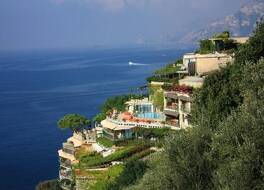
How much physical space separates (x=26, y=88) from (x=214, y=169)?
110 metres

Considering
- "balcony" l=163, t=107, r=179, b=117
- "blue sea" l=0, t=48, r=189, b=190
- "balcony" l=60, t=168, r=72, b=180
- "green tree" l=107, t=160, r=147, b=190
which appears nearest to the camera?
"green tree" l=107, t=160, r=147, b=190

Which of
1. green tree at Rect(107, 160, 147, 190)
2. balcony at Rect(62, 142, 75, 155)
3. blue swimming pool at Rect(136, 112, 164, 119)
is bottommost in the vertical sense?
balcony at Rect(62, 142, 75, 155)

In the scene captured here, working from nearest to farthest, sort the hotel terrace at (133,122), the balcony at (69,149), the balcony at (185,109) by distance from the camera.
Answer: the balcony at (185,109) → the hotel terrace at (133,122) → the balcony at (69,149)

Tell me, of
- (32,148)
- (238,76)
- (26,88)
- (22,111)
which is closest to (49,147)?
(32,148)

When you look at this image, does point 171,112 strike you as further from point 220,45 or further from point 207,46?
point 207,46

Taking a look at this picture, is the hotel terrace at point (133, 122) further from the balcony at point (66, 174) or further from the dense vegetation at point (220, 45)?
the dense vegetation at point (220, 45)

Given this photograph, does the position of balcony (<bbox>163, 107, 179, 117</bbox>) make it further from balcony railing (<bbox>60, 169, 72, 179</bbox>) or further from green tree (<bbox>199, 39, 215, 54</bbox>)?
green tree (<bbox>199, 39, 215, 54</bbox>)

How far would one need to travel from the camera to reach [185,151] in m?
15.6

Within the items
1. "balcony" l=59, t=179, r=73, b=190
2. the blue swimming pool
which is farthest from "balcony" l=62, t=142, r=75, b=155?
the blue swimming pool

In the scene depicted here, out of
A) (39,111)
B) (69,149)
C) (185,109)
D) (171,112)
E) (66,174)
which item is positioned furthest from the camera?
(39,111)

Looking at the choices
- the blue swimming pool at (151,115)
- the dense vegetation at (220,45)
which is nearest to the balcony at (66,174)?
the blue swimming pool at (151,115)

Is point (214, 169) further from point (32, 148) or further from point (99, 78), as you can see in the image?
point (99, 78)

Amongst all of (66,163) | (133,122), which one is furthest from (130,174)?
(66,163)

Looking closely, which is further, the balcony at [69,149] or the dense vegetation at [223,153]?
the balcony at [69,149]
